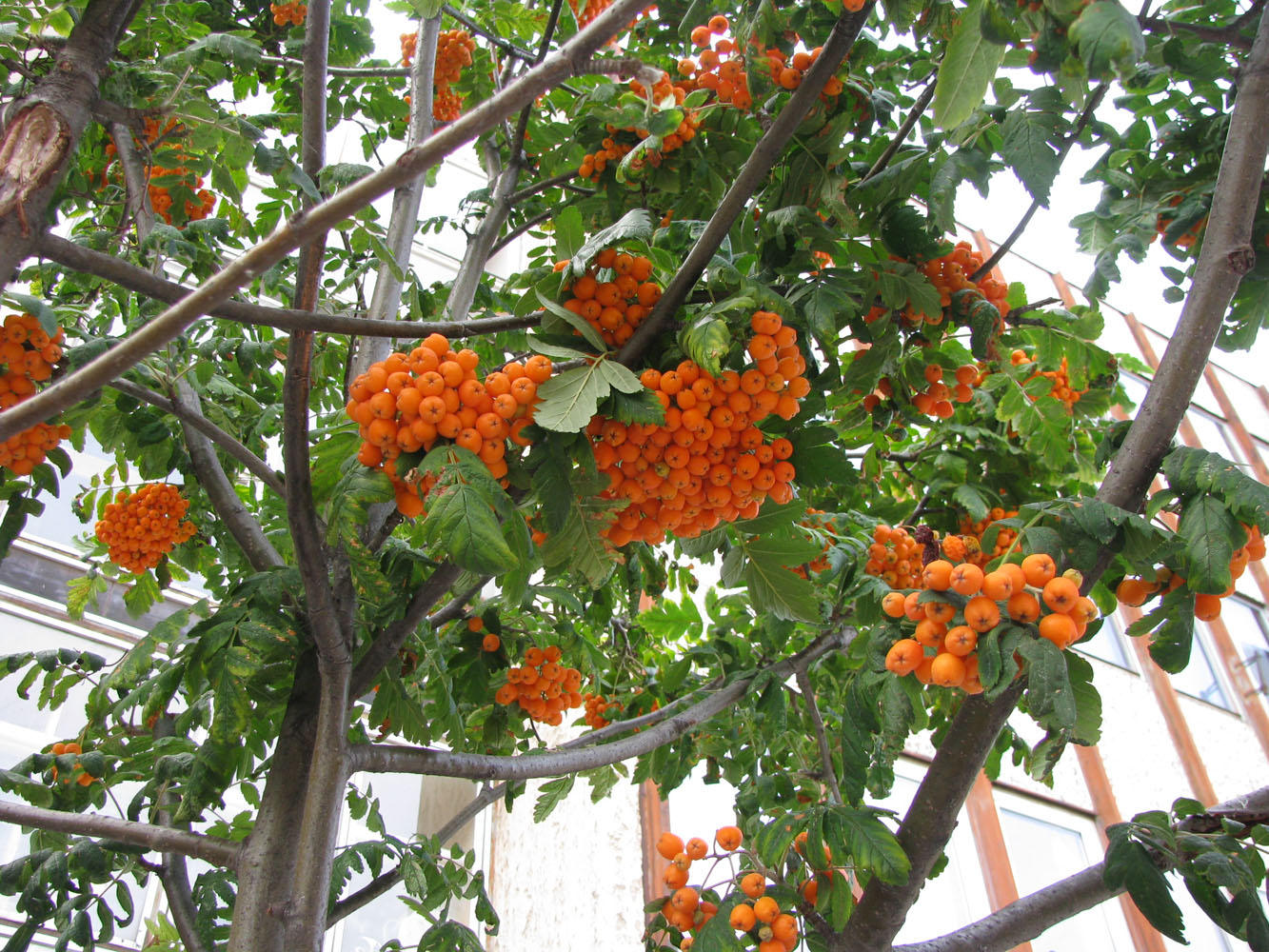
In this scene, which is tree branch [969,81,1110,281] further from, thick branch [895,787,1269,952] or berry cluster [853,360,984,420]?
thick branch [895,787,1269,952]

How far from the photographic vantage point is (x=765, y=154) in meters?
1.63

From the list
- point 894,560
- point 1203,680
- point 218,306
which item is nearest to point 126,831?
point 218,306

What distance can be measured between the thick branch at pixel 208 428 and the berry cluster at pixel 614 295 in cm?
75

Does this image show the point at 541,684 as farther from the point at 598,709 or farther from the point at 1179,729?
the point at 1179,729

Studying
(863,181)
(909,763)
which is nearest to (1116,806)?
(909,763)

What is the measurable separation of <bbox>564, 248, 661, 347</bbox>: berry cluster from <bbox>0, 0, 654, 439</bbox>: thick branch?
1.98 ft

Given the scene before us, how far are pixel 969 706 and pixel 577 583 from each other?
3.88 ft

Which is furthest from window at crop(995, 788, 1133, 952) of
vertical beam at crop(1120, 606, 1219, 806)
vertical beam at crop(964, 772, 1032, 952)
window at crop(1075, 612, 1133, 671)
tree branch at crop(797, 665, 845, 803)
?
tree branch at crop(797, 665, 845, 803)

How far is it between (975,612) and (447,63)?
295 cm

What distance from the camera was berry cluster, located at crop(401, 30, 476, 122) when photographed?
10.9ft

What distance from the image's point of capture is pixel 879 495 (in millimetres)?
3889

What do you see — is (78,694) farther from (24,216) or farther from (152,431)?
(24,216)

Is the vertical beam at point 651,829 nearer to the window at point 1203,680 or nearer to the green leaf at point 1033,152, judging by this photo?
the green leaf at point 1033,152

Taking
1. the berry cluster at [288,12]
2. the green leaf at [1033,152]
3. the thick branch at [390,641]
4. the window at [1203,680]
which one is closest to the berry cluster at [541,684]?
the thick branch at [390,641]
